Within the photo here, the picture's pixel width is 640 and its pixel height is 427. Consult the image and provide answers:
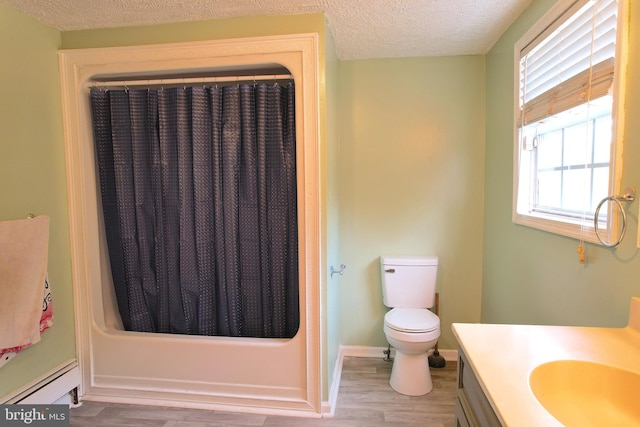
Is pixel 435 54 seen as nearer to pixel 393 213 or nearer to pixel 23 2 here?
pixel 393 213

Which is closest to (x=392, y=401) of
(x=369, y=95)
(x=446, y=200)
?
(x=446, y=200)

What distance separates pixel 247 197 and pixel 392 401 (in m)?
1.57

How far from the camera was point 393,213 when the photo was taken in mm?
2395

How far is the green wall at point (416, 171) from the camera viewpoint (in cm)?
230

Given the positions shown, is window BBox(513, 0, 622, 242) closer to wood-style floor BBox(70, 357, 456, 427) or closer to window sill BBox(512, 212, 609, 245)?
window sill BBox(512, 212, 609, 245)

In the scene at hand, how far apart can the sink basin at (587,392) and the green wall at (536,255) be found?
1.08 feet

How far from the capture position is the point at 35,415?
5.33ft

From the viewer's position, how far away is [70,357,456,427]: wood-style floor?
5.82 feet

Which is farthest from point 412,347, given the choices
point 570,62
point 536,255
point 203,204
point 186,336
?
point 570,62

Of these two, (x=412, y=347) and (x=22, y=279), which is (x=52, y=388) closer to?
Result: (x=22, y=279)

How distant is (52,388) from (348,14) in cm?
269

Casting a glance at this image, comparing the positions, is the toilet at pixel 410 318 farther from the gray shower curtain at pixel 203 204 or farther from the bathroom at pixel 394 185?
the gray shower curtain at pixel 203 204

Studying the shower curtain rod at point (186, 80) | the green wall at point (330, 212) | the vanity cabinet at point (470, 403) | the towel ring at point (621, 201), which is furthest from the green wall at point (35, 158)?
the towel ring at point (621, 201)

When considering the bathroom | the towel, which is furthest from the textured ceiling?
the towel
